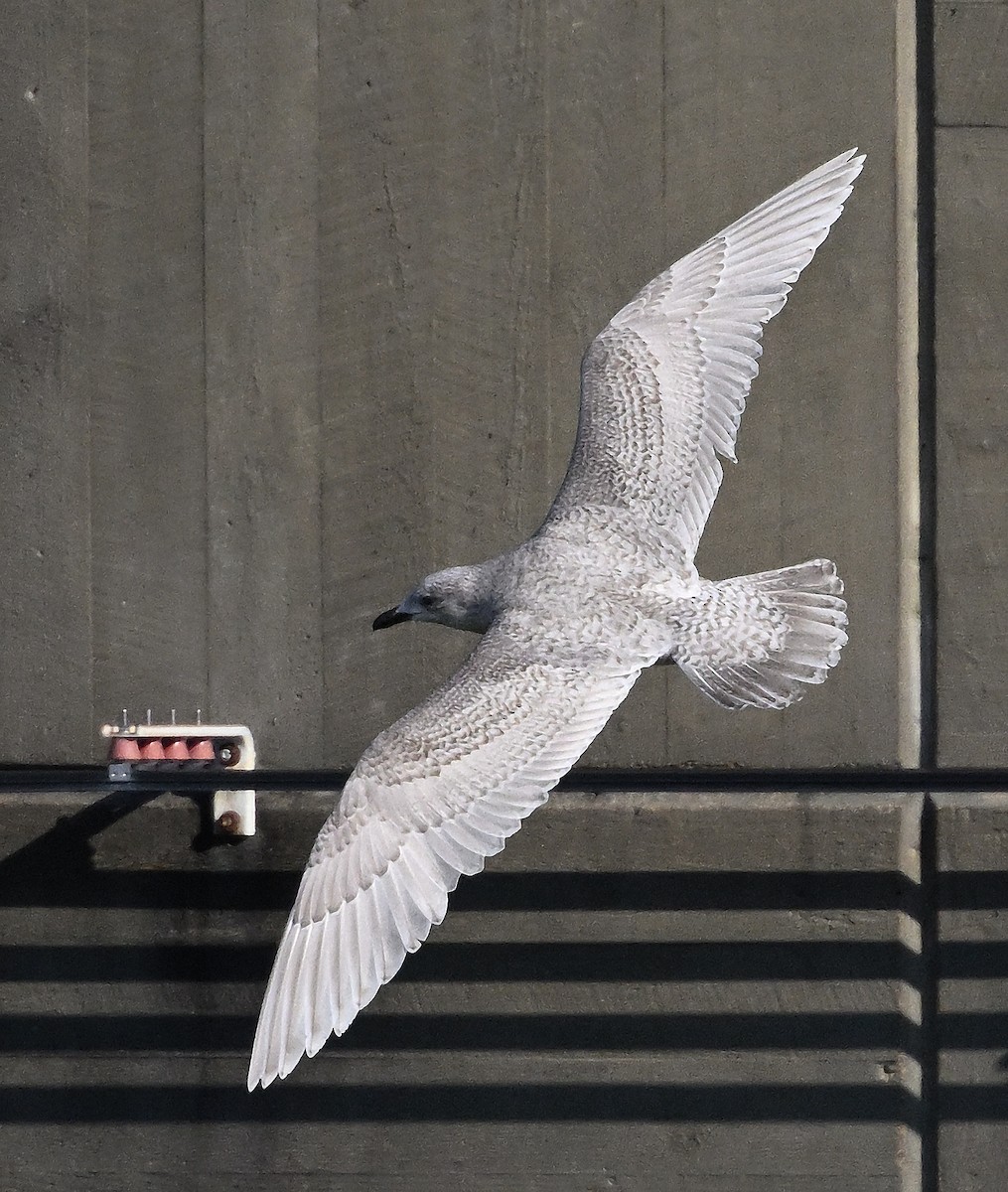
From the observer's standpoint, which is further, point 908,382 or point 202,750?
point 908,382

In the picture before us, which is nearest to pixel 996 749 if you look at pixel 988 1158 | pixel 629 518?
pixel 988 1158

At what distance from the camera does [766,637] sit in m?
4.74

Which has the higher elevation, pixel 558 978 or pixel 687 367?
pixel 687 367

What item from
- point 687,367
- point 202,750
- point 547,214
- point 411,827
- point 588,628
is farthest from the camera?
point 547,214

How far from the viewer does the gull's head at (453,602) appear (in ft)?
16.3

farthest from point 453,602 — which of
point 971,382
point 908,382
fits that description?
point 971,382

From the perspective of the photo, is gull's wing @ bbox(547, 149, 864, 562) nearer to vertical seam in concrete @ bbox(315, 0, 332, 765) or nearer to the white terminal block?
vertical seam in concrete @ bbox(315, 0, 332, 765)

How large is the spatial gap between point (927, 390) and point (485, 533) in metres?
1.56

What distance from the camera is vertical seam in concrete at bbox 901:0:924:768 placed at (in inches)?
232

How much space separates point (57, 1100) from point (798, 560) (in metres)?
3.12

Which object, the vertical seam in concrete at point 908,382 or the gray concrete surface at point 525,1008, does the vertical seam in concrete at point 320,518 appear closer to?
the gray concrete surface at point 525,1008

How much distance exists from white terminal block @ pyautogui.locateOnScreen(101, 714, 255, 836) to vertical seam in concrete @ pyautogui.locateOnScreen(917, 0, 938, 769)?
7.42ft

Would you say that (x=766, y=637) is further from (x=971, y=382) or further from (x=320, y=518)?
(x=320, y=518)

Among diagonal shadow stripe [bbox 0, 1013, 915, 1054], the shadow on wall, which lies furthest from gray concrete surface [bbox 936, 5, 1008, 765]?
diagonal shadow stripe [bbox 0, 1013, 915, 1054]
